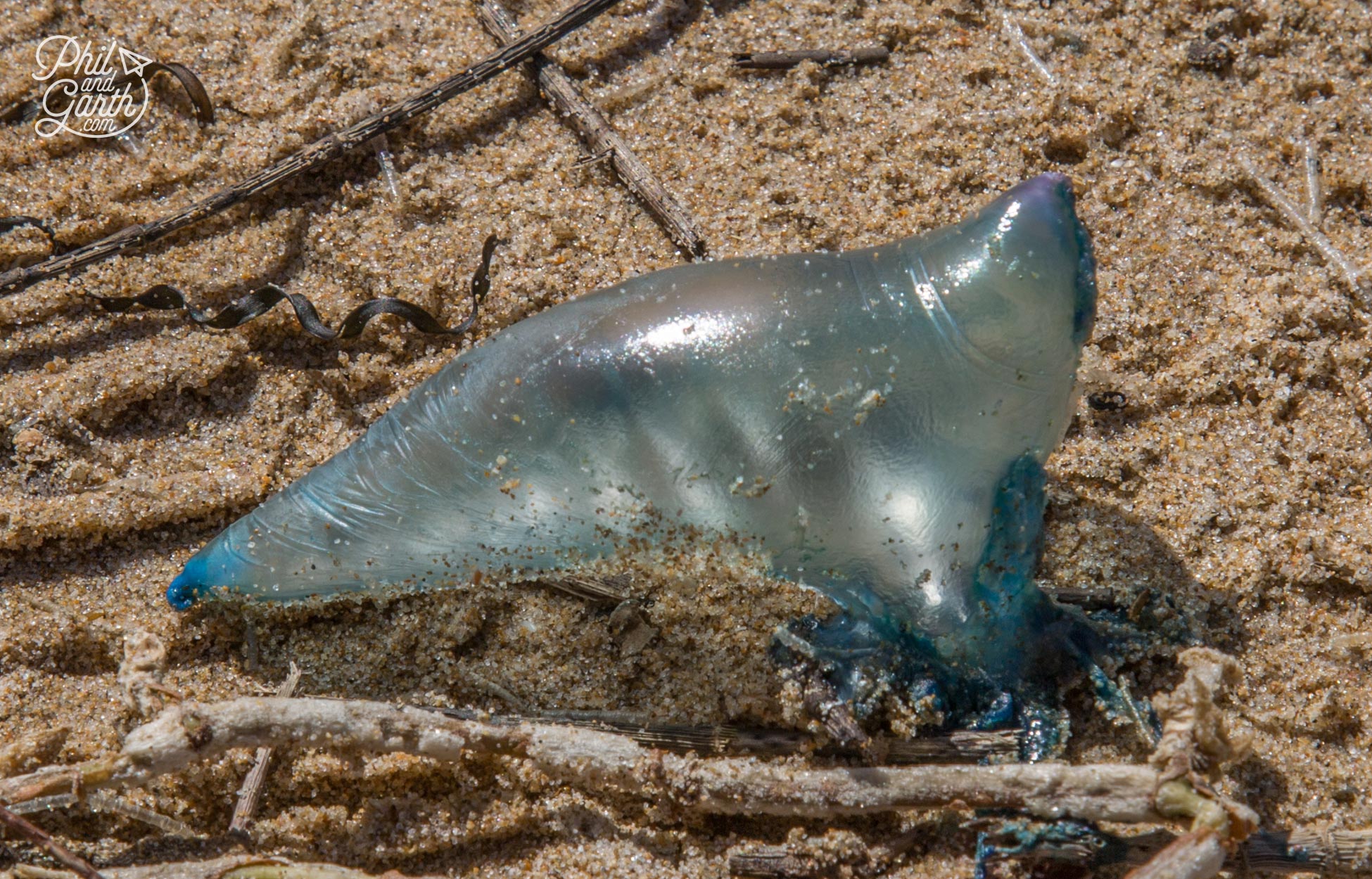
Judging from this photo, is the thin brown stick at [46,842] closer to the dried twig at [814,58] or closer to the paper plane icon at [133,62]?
the paper plane icon at [133,62]

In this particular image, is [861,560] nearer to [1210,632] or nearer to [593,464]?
[593,464]

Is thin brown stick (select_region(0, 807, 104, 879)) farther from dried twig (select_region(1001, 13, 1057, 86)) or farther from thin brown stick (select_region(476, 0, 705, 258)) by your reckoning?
dried twig (select_region(1001, 13, 1057, 86))

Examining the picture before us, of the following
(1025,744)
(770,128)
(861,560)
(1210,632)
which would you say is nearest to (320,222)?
(770,128)

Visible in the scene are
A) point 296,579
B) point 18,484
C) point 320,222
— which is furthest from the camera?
point 320,222

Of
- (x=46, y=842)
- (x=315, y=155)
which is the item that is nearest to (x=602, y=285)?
(x=315, y=155)

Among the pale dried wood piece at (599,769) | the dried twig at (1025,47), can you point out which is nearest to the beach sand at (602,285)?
the dried twig at (1025,47)
